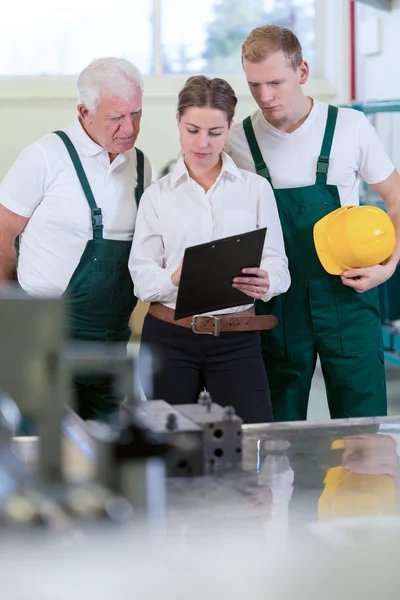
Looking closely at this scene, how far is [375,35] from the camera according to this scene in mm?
5844

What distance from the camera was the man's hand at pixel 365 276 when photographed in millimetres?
2340

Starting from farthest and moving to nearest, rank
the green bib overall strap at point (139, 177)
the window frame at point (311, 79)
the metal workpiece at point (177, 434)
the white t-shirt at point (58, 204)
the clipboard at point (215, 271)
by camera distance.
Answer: the window frame at point (311, 79)
the green bib overall strap at point (139, 177)
the white t-shirt at point (58, 204)
the clipboard at point (215, 271)
the metal workpiece at point (177, 434)

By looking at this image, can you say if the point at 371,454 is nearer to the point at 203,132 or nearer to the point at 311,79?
the point at 203,132

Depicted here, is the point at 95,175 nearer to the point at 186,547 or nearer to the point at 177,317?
the point at 177,317

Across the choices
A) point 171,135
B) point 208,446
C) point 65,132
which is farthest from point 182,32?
point 208,446

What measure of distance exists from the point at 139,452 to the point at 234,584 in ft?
0.68

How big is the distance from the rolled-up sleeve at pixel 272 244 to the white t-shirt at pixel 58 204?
35cm

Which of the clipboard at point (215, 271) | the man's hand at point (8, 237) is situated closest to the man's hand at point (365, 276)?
the clipboard at point (215, 271)

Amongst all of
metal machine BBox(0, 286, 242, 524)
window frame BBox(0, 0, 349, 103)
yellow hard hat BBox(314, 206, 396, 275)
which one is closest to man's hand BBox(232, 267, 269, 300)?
yellow hard hat BBox(314, 206, 396, 275)

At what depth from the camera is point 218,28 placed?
6.75 m

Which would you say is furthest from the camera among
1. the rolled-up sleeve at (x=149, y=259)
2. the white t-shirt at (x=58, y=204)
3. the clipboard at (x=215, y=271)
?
the white t-shirt at (x=58, y=204)

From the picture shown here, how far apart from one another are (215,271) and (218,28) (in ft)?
17.1

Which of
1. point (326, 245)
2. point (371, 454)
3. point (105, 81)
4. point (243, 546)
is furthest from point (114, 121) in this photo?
point (243, 546)

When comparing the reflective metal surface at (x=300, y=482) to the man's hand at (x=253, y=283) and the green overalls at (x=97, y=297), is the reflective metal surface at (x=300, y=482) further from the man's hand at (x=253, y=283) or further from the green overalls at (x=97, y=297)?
the green overalls at (x=97, y=297)
